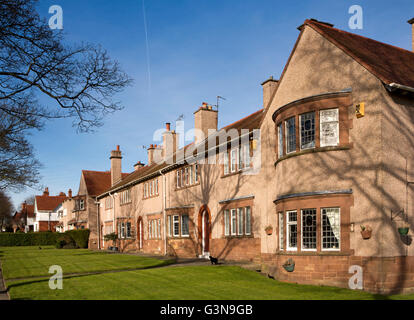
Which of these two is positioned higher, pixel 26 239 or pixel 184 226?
pixel 184 226

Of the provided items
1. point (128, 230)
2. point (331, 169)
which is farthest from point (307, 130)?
point (128, 230)

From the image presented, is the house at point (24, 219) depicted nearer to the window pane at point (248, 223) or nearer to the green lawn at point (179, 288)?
the window pane at point (248, 223)

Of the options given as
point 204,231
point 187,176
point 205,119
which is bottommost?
point 204,231

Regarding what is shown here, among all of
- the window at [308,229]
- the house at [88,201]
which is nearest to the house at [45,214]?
the house at [88,201]

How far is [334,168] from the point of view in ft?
49.0

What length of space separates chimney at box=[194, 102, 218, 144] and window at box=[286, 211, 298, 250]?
1611cm

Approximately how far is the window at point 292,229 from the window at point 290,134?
2511 millimetres

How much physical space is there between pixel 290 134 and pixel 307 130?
989mm

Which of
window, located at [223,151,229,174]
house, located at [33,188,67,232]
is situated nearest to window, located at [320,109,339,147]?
window, located at [223,151,229,174]

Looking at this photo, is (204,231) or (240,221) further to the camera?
(204,231)

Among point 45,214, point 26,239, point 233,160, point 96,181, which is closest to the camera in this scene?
point 233,160

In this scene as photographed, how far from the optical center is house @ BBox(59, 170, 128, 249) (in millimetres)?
54838

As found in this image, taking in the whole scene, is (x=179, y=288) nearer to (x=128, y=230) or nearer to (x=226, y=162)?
(x=226, y=162)
